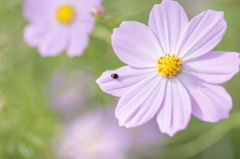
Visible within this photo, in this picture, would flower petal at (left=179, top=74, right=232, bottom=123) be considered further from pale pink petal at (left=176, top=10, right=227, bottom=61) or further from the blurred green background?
the blurred green background

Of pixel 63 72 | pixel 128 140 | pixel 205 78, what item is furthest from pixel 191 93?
pixel 63 72

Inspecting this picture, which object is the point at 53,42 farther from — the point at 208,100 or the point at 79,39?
the point at 208,100

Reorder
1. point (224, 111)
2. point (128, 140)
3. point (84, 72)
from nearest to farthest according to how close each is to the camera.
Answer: point (224, 111) → point (128, 140) → point (84, 72)

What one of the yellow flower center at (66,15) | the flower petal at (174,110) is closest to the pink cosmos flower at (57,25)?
the yellow flower center at (66,15)

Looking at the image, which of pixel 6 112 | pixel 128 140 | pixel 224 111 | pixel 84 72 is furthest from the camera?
pixel 84 72

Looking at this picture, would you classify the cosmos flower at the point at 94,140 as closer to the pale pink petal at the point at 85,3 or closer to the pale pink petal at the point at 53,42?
Answer: the pale pink petal at the point at 53,42

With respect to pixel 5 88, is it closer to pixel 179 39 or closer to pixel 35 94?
pixel 35 94
